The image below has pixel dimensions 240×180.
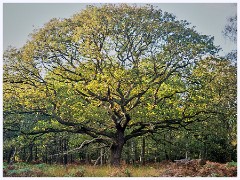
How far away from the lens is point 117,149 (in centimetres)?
1462

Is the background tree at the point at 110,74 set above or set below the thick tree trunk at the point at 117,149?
above

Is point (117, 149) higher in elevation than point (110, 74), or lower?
lower

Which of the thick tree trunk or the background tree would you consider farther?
the thick tree trunk

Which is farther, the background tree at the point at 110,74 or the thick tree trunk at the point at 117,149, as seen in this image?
the thick tree trunk at the point at 117,149

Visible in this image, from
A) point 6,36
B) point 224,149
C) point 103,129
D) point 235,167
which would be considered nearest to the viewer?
point 235,167

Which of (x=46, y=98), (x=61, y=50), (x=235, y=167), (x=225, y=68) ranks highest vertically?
(x=61, y=50)

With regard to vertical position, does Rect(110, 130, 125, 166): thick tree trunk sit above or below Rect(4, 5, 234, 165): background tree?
below

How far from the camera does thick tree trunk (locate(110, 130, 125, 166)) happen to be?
14453mm

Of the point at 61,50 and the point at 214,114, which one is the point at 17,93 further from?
the point at 214,114

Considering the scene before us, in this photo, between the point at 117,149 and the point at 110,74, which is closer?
the point at 110,74

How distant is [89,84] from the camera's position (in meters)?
14.0

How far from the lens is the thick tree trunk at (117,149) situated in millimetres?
14453

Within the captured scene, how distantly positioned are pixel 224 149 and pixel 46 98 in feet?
28.1

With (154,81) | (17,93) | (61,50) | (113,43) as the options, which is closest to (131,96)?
(154,81)
